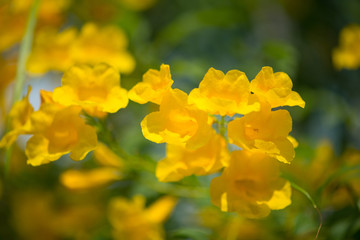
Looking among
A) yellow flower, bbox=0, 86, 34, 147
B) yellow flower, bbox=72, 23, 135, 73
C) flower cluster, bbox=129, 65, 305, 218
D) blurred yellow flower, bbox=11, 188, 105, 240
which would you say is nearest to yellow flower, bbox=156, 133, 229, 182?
flower cluster, bbox=129, 65, 305, 218

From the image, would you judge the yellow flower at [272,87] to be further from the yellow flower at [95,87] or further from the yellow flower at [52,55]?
the yellow flower at [52,55]

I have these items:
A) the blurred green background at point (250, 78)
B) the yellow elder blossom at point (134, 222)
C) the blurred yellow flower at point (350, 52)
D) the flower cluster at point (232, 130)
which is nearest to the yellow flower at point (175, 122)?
the flower cluster at point (232, 130)

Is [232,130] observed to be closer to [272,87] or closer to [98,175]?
[272,87]

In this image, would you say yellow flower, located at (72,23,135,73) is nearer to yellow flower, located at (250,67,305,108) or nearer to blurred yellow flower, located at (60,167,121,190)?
blurred yellow flower, located at (60,167,121,190)

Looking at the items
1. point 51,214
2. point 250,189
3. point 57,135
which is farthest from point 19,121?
point 51,214

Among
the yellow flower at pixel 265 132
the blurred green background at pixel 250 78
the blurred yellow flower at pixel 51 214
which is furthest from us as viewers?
the blurred yellow flower at pixel 51 214

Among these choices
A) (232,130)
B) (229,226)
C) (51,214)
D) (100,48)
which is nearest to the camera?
(232,130)
